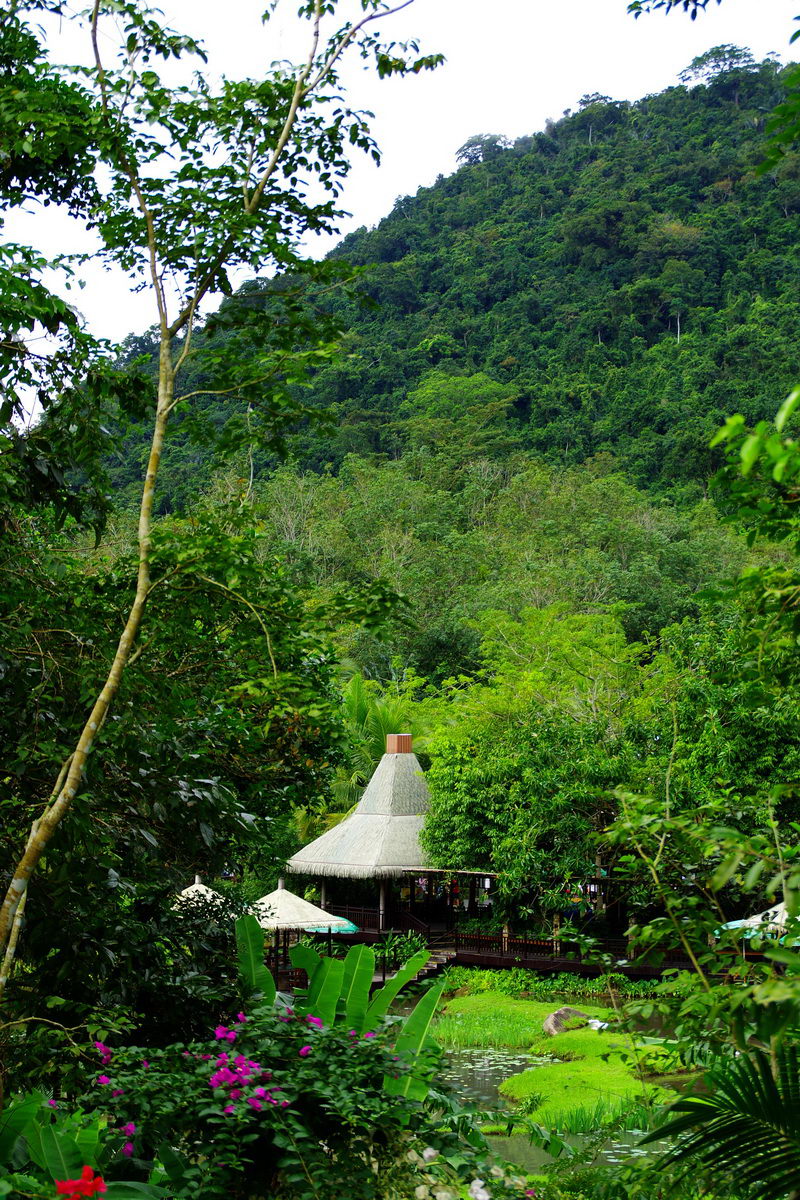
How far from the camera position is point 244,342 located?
3.07 m

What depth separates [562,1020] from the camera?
1066 cm

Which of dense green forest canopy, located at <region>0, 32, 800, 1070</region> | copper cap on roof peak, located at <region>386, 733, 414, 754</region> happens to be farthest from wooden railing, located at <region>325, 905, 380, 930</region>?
copper cap on roof peak, located at <region>386, 733, 414, 754</region>

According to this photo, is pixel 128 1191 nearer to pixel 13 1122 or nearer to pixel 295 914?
pixel 13 1122

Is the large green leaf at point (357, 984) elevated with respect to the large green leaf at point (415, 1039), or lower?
elevated

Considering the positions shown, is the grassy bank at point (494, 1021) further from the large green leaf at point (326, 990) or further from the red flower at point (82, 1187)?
the red flower at point (82, 1187)

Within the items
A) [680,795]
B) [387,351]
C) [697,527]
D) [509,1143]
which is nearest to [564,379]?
[387,351]

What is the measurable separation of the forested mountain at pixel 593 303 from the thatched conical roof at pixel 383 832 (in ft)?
52.6

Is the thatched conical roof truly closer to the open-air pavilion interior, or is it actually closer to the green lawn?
the open-air pavilion interior

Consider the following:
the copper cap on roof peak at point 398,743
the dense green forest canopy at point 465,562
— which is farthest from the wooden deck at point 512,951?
the copper cap on roof peak at point 398,743

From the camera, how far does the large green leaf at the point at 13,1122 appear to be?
9.07ft

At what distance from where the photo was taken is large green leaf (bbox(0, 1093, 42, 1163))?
2.76 metres

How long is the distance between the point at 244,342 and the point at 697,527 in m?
27.0

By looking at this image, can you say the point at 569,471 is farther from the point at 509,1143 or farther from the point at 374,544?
the point at 509,1143

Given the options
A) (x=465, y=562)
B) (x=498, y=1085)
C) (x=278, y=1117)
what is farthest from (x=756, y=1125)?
(x=465, y=562)
